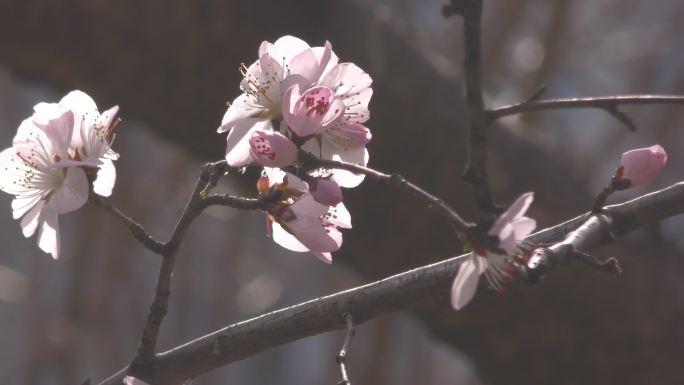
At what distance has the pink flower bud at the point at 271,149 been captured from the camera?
679 millimetres

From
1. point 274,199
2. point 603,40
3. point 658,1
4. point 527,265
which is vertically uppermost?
point 658,1

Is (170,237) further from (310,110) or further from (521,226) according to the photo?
(521,226)

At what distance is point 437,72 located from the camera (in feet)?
6.56

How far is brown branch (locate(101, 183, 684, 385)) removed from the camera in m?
0.73

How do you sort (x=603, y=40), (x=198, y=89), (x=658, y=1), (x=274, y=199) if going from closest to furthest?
(x=274, y=199) → (x=198, y=89) → (x=603, y=40) → (x=658, y=1)

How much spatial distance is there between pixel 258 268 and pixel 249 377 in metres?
1.78

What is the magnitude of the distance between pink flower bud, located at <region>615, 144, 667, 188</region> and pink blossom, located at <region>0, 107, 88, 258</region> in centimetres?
43

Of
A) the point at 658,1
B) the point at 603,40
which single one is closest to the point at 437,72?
the point at 603,40

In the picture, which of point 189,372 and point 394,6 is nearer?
point 189,372

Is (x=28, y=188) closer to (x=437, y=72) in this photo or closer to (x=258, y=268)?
(x=437, y=72)

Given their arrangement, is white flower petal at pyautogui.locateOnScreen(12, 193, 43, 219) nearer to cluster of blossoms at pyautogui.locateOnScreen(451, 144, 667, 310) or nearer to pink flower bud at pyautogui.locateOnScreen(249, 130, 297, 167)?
pink flower bud at pyautogui.locateOnScreen(249, 130, 297, 167)

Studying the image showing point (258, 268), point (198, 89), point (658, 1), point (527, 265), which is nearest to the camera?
point (527, 265)

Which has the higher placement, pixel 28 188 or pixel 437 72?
pixel 437 72

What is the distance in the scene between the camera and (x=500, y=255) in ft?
2.01
